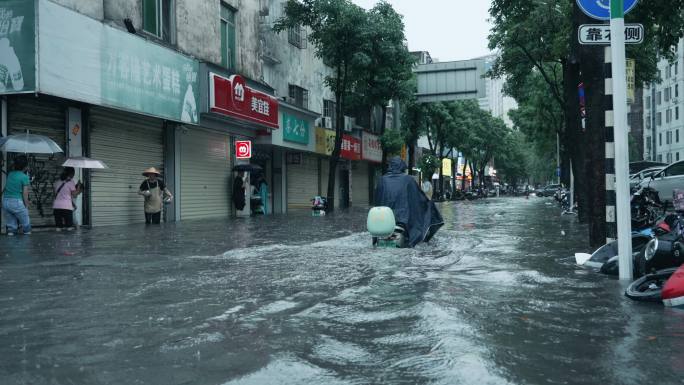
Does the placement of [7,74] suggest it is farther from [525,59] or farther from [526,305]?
[525,59]

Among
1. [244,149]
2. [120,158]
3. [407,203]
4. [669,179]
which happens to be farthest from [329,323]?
[244,149]

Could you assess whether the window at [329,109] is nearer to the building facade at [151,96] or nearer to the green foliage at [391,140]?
the green foliage at [391,140]

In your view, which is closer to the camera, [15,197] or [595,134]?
[595,134]

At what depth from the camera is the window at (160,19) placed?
674 inches

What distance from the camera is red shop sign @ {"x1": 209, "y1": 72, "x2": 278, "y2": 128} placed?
19.0 meters

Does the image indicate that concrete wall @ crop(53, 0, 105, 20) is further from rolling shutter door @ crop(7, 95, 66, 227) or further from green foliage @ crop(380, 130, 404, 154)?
green foliage @ crop(380, 130, 404, 154)

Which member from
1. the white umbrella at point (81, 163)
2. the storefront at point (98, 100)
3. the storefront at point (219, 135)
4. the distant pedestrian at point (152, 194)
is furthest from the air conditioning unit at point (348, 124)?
the white umbrella at point (81, 163)

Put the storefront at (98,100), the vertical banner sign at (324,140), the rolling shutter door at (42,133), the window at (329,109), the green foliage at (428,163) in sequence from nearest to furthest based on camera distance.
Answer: the storefront at (98,100), the rolling shutter door at (42,133), the vertical banner sign at (324,140), the window at (329,109), the green foliage at (428,163)

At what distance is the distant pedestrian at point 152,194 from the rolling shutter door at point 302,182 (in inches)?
475

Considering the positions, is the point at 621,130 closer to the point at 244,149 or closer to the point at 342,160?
the point at 244,149

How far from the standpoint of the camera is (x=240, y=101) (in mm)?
20531

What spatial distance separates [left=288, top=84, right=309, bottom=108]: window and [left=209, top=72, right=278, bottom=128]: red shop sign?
4982mm

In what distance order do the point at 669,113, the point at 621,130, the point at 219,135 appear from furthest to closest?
the point at 669,113
the point at 219,135
the point at 621,130

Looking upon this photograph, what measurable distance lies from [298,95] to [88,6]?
600 inches
